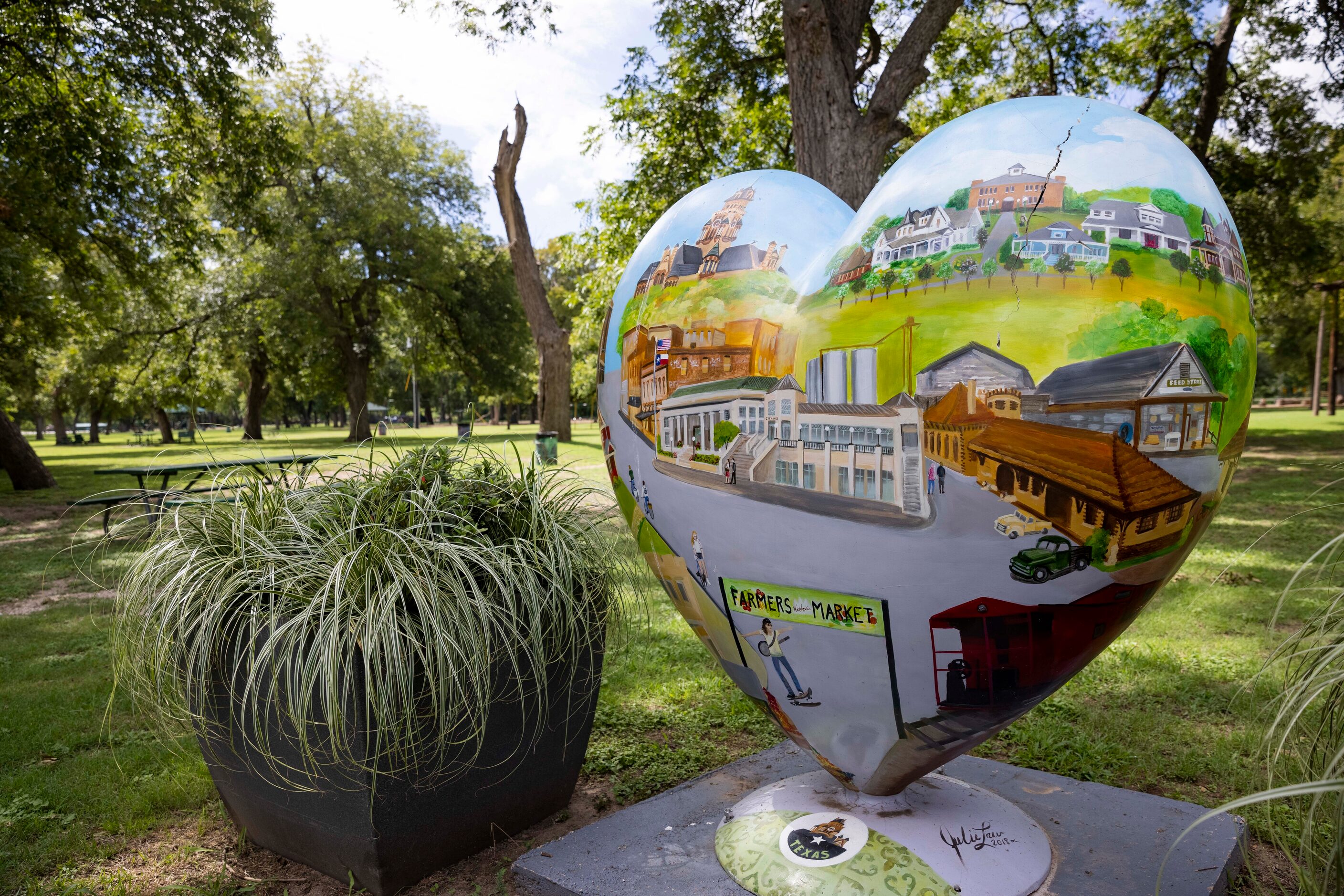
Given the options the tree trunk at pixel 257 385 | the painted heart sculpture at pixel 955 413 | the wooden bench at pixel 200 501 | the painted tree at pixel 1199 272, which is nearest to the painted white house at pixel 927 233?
the painted heart sculpture at pixel 955 413

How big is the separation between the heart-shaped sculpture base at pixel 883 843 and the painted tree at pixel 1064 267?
152 cm

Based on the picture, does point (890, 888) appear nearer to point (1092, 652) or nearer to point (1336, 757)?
point (1092, 652)

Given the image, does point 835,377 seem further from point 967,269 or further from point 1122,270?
point 1122,270

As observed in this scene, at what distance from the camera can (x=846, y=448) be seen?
1.89 meters

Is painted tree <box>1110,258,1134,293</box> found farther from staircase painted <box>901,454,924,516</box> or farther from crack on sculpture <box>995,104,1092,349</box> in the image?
Result: staircase painted <box>901,454,924,516</box>

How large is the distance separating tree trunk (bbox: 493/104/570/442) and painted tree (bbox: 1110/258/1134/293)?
10434 mm

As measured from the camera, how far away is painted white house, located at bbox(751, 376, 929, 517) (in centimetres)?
182

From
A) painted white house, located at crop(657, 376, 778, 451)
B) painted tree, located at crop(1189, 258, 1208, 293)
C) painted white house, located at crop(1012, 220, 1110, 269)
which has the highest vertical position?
painted white house, located at crop(1012, 220, 1110, 269)

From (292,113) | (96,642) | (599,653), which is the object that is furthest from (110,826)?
(292,113)

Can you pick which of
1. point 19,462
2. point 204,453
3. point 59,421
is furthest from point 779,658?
point 59,421

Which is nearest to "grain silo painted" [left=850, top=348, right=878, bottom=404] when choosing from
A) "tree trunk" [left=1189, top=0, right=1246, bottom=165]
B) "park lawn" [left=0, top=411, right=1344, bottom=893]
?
"park lawn" [left=0, top=411, right=1344, bottom=893]

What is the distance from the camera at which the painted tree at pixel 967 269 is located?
1.78 metres

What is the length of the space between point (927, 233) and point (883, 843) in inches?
63.1
